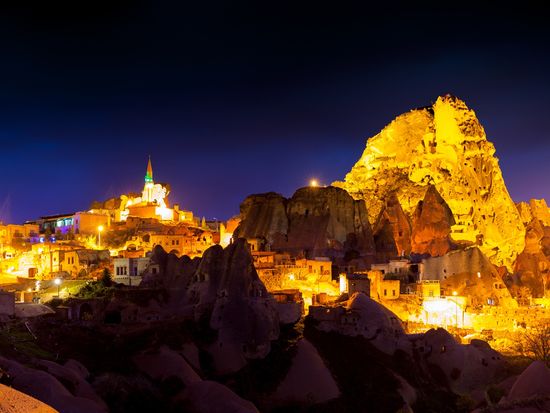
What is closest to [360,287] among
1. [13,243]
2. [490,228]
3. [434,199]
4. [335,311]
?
[335,311]

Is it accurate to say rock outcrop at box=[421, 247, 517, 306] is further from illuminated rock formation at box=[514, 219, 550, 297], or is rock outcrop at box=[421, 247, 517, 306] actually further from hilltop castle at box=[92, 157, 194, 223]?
hilltop castle at box=[92, 157, 194, 223]

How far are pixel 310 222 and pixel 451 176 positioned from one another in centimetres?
3928

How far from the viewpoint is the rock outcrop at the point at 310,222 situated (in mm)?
73125

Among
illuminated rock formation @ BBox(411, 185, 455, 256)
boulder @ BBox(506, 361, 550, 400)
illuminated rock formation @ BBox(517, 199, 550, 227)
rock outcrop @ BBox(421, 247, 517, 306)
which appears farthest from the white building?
illuminated rock formation @ BBox(517, 199, 550, 227)

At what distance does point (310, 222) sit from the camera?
76250 mm

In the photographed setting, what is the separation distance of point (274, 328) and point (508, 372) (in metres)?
16.6

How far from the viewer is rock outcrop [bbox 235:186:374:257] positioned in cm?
7312

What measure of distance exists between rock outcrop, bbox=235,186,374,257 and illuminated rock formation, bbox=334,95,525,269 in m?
23.7

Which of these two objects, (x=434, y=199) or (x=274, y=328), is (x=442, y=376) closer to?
(x=274, y=328)

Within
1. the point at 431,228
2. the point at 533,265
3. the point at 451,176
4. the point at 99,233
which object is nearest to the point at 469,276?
the point at 431,228

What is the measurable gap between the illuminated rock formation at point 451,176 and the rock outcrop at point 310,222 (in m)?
23.7

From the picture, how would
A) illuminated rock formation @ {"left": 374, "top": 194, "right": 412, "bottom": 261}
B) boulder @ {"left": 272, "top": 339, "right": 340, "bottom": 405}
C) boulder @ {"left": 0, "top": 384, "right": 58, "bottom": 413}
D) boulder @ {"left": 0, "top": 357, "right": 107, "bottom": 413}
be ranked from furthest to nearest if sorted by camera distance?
illuminated rock formation @ {"left": 374, "top": 194, "right": 412, "bottom": 261}
boulder @ {"left": 272, "top": 339, "right": 340, "bottom": 405}
boulder @ {"left": 0, "top": 357, "right": 107, "bottom": 413}
boulder @ {"left": 0, "top": 384, "right": 58, "bottom": 413}

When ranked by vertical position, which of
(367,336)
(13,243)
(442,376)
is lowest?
(442,376)

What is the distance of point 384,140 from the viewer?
122750 mm
